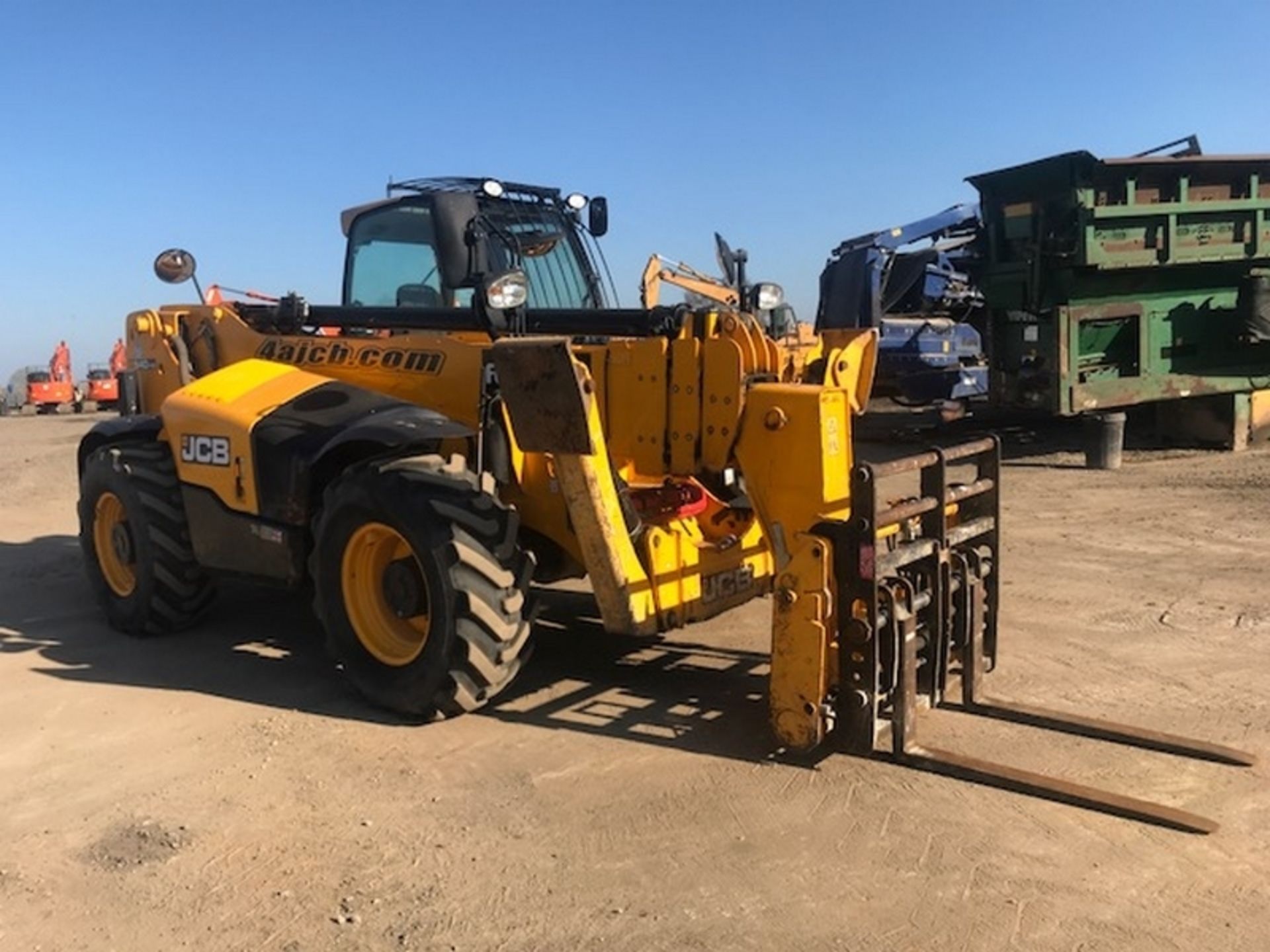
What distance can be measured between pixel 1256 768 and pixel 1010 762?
2.70 ft

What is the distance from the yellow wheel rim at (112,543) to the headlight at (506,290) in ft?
9.02

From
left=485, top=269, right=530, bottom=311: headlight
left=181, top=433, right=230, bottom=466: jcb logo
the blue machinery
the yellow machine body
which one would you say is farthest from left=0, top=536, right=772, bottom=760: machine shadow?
the blue machinery

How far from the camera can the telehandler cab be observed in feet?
13.1

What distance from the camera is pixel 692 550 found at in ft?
15.3

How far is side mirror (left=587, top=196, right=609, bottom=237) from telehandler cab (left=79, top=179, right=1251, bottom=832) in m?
0.62

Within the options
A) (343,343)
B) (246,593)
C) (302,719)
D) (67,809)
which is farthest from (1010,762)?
(246,593)

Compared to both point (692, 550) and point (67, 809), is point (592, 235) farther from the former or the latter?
point (67, 809)

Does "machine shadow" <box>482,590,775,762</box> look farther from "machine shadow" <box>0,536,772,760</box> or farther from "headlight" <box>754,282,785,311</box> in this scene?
"headlight" <box>754,282,785,311</box>

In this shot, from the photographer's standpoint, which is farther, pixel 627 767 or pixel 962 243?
pixel 962 243

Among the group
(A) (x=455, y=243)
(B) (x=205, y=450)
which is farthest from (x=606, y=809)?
(A) (x=455, y=243)

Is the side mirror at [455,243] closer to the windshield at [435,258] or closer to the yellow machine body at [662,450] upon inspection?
the windshield at [435,258]

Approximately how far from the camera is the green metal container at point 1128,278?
11156 millimetres

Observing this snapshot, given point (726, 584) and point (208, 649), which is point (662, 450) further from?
point (208, 649)

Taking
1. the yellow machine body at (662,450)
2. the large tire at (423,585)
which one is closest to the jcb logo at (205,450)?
the yellow machine body at (662,450)
